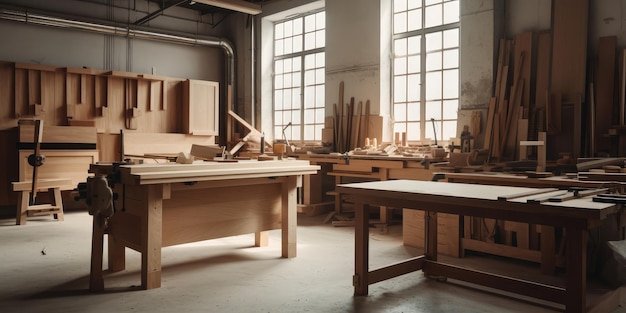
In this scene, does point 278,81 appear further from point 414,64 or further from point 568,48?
point 568,48

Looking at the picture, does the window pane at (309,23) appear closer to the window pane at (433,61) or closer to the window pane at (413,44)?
the window pane at (413,44)

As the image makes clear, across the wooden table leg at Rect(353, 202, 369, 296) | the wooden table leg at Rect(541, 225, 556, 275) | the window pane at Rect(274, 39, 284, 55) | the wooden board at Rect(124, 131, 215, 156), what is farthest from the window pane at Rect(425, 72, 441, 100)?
the wooden board at Rect(124, 131, 215, 156)

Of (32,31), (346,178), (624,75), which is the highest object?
(32,31)

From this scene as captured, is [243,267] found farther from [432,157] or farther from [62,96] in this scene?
[62,96]

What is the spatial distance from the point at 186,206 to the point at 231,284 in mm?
720

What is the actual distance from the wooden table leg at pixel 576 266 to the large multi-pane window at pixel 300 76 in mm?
6232

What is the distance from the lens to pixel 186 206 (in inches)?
153

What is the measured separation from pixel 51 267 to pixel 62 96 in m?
4.02

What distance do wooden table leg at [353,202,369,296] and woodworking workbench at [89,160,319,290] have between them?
1035 millimetres

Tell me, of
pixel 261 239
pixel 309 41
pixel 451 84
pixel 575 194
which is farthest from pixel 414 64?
pixel 575 194

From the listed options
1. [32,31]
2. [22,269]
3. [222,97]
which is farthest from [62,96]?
[22,269]

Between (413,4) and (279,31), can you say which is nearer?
(413,4)

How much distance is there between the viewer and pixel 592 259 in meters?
3.89

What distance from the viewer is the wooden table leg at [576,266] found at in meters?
2.41
